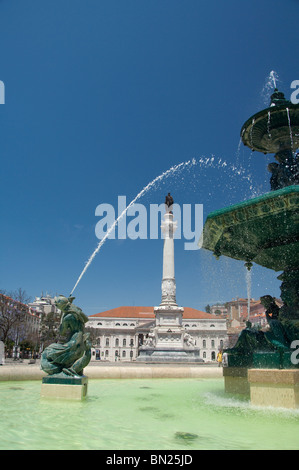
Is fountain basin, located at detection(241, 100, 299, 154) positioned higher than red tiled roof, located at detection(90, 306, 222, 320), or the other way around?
fountain basin, located at detection(241, 100, 299, 154)

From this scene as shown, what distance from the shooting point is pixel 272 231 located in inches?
260

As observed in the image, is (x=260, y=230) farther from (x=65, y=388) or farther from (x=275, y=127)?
(x=65, y=388)

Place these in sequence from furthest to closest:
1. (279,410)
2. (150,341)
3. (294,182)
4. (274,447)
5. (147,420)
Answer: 1. (150,341)
2. (294,182)
3. (279,410)
4. (147,420)
5. (274,447)

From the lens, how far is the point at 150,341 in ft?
122

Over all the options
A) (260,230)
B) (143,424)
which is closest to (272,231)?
(260,230)

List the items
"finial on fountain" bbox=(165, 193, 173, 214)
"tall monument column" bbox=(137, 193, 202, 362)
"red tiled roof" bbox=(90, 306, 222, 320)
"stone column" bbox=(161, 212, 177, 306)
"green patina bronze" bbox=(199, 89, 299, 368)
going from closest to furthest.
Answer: "green patina bronze" bbox=(199, 89, 299, 368) → "tall monument column" bbox=(137, 193, 202, 362) → "stone column" bbox=(161, 212, 177, 306) → "finial on fountain" bbox=(165, 193, 173, 214) → "red tiled roof" bbox=(90, 306, 222, 320)

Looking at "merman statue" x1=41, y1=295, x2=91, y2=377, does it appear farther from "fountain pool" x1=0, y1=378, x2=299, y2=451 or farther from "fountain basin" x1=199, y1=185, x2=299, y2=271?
"fountain basin" x1=199, y1=185, x2=299, y2=271

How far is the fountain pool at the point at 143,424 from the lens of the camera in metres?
3.10

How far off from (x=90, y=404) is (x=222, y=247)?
13.7 ft

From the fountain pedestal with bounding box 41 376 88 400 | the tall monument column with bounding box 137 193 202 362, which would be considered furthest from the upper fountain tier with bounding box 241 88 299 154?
the tall monument column with bounding box 137 193 202 362

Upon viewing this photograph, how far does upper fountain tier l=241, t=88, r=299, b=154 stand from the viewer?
6.65 meters

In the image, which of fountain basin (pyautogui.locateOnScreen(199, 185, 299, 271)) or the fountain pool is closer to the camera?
the fountain pool
